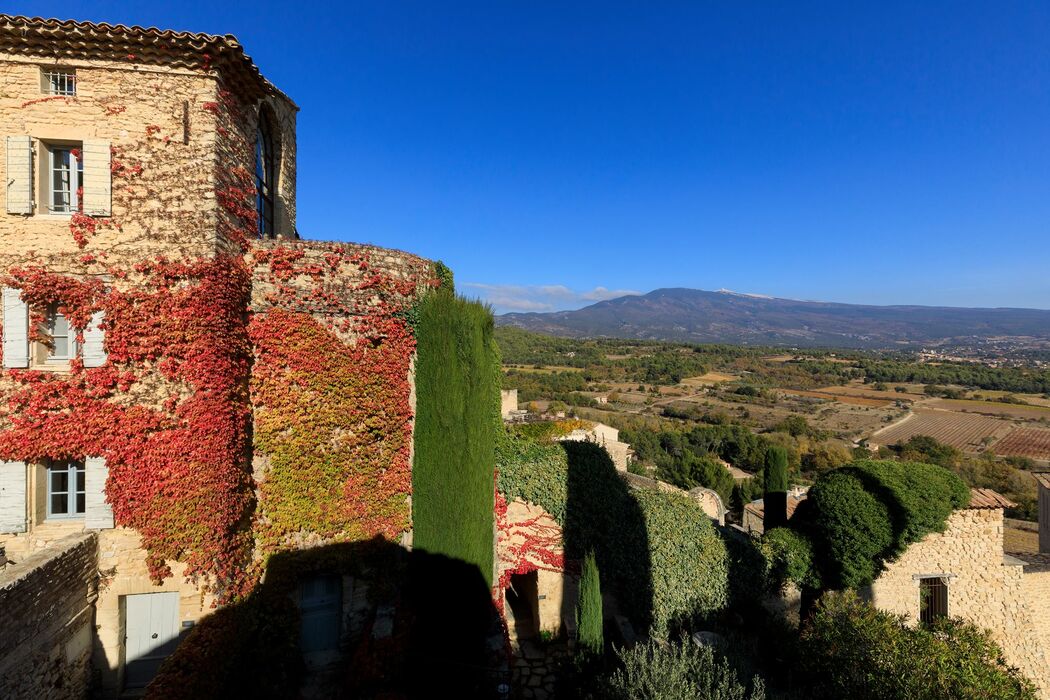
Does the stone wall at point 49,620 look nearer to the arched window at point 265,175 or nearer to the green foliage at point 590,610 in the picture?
the arched window at point 265,175

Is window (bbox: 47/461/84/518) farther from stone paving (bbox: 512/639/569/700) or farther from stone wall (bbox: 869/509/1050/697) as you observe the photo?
stone wall (bbox: 869/509/1050/697)

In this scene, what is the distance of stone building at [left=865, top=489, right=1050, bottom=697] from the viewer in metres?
12.4

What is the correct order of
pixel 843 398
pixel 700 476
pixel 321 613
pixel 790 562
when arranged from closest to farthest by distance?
pixel 321 613 < pixel 790 562 < pixel 700 476 < pixel 843 398

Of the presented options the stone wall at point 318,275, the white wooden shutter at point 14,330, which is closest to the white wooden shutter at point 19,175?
the white wooden shutter at point 14,330

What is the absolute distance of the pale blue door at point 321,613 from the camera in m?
9.04

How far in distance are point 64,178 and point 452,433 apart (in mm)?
7773

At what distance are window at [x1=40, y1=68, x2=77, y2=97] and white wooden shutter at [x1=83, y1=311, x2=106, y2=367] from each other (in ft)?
12.1

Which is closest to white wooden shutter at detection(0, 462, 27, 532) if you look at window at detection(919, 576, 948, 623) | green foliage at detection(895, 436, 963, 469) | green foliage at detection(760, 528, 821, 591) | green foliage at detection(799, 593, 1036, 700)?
green foliage at detection(799, 593, 1036, 700)

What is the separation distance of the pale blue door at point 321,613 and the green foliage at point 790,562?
10.9m

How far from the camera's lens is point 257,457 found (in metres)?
8.52

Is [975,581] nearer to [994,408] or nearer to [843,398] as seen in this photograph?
[843,398]

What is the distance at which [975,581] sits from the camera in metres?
12.4

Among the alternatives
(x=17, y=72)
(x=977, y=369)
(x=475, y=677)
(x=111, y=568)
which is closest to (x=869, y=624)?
(x=475, y=677)

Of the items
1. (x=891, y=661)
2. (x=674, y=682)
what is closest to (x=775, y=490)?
(x=891, y=661)
